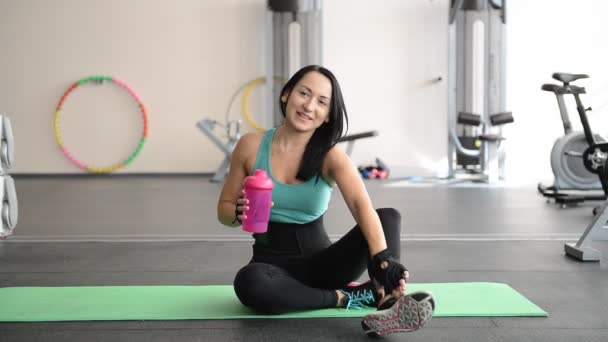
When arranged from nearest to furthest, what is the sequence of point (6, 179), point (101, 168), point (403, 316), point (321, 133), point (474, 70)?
1. point (403, 316)
2. point (321, 133)
3. point (6, 179)
4. point (474, 70)
5. point (101, 168)

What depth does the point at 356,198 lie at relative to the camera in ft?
6.13

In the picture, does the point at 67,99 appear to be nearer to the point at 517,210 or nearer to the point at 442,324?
the point at 517,210

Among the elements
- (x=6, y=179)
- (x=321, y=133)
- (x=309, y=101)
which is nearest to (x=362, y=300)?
(x=321, y=133)

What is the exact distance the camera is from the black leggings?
1.92 metres

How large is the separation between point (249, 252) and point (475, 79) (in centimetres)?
524

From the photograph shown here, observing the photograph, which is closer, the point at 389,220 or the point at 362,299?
the point at 389,220

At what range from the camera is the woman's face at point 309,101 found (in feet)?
6.23

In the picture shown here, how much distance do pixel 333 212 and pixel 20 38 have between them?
5.06m

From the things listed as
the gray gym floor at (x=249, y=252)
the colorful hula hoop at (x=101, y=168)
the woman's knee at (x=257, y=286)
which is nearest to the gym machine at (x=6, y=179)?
the gray gym floor at (x=249, y=252)

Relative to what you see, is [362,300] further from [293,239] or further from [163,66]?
[163,66]

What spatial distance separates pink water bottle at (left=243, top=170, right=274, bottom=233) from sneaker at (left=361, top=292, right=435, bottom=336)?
1.18 ft

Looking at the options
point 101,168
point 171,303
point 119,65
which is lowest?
point 101,168

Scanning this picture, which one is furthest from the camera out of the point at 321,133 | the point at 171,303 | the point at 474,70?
the point at 474,70

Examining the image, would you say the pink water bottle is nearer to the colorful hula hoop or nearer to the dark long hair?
the dark long hair
